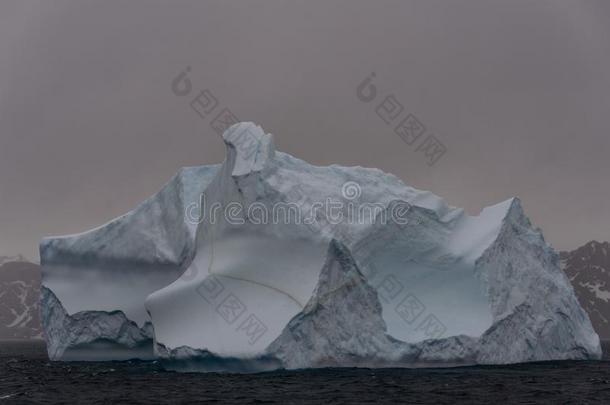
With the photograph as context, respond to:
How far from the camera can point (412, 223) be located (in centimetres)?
2675

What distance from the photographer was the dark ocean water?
56.4ft

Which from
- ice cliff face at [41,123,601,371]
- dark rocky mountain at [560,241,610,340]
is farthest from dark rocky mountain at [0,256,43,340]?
ice cliff face at [41,123,601,371]

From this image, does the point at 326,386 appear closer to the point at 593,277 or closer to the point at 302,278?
the point at 302,278

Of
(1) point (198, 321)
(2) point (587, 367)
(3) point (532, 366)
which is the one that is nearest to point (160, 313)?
(1) point (198, 321)

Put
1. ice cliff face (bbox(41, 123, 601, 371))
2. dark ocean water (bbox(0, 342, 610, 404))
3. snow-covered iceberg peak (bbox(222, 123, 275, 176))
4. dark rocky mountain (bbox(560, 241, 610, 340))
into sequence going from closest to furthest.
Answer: dark ocean water (bbox(0, 342, 610, 404))
ice cliff face (bbox(41, 123, 601, 371))
snow-covered iceberg peak (bbox(222, 123, 275, 176))
dark rocky mountain (bbox(560, 241, 610, 340))

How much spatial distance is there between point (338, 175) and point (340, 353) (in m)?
7.18

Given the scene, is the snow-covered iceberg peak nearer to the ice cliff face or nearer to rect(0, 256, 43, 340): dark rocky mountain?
the ice cliff face

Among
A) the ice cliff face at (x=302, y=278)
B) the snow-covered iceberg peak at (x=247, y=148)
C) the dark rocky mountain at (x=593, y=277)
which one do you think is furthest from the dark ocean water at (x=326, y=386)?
the dark rocky mountain at (x=593, y=277)

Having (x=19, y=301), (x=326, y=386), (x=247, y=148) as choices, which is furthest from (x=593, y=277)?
(x=326, y=386)

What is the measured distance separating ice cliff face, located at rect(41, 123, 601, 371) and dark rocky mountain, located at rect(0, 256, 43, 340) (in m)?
129

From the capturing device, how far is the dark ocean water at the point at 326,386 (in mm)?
17188

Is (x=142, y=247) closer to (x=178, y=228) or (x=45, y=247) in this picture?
(x=178, y=228)

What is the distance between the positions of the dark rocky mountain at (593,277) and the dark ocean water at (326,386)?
128 metres

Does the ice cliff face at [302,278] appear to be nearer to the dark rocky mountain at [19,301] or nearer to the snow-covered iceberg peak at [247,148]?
the snow-covered iceberg peak at [247,148]
